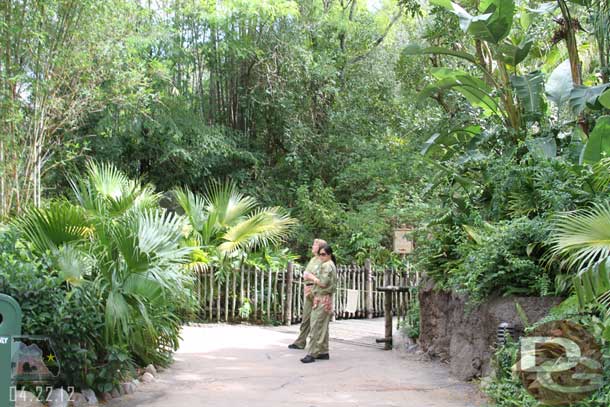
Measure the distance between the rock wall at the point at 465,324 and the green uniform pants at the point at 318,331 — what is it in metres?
1.48

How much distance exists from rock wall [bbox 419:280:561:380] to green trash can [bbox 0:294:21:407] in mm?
4901

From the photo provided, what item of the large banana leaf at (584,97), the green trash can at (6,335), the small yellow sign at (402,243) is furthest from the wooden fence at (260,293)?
the green trash can at (6,335)

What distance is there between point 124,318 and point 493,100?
6608 mm

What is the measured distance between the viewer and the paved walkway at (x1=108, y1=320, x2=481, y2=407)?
22.1 feet

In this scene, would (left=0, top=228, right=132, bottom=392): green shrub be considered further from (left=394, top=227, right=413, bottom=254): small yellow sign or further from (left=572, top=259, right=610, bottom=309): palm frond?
(left=394, top=227, right=413, bottom=254): small yellow sign

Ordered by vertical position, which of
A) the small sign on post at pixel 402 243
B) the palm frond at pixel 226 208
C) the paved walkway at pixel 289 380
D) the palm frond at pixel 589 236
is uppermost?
the palm frond at pixel 226 208

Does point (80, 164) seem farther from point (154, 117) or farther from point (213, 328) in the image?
point (213, 328)

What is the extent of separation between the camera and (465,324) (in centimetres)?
811

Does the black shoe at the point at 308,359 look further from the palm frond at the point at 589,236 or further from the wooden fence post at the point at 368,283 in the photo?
the wooden fence post at the point at 368,283

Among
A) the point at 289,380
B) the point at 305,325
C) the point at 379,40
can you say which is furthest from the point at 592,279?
the point at 379,40

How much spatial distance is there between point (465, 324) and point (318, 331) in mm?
2119

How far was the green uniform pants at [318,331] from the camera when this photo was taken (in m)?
9.21

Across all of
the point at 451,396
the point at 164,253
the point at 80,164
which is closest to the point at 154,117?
the point at 80,164

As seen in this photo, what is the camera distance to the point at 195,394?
6977 millimetres
